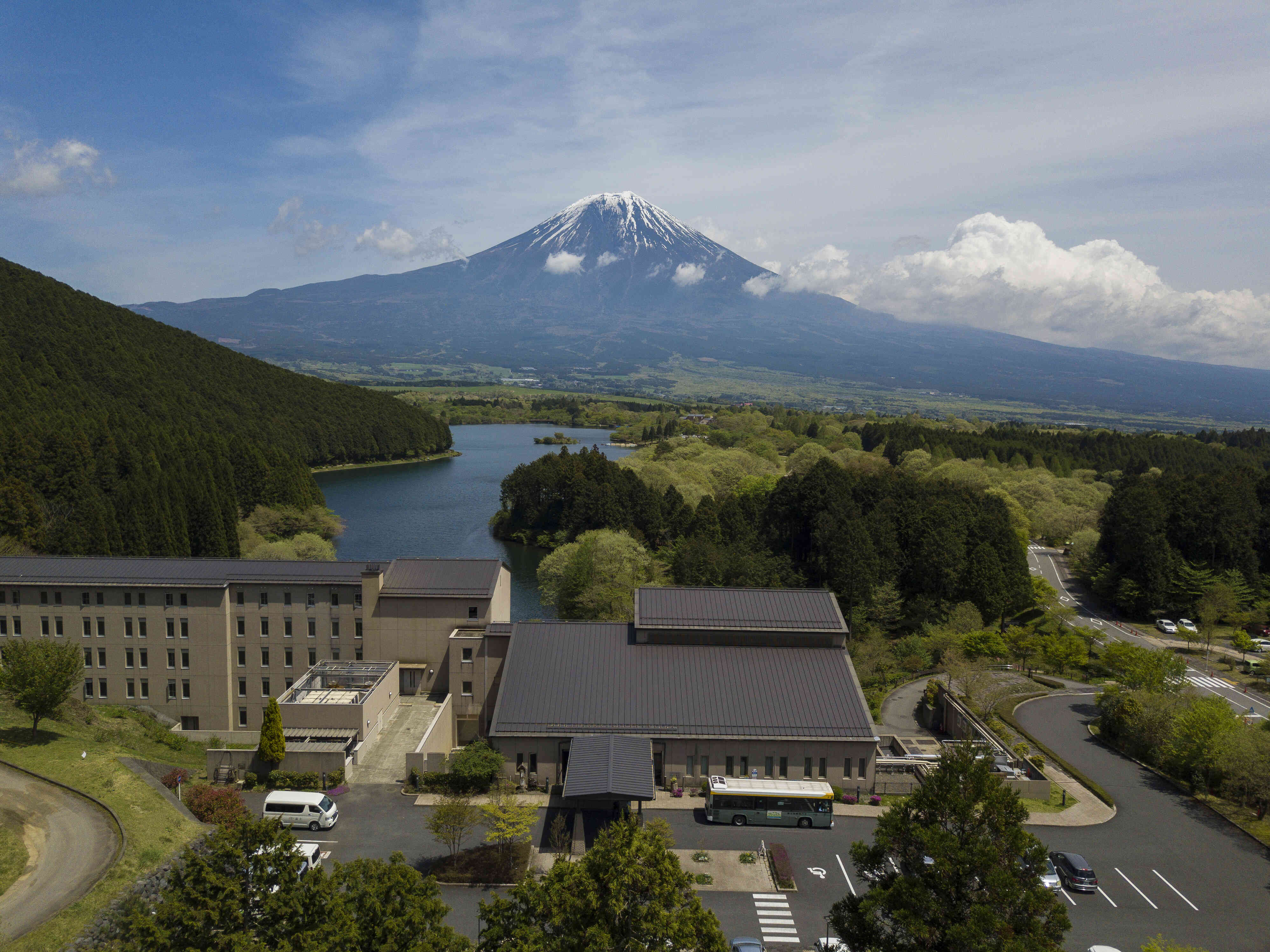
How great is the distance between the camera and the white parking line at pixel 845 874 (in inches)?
703

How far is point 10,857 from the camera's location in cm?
1543

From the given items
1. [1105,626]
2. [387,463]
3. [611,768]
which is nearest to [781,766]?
[611,768]

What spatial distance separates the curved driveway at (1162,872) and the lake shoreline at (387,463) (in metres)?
89.2

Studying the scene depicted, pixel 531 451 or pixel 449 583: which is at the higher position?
pixel 449 583

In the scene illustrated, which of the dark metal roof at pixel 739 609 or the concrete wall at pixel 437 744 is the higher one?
the dark metal roof at pixel 739 609

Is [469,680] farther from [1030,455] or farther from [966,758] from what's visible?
[1030,455]

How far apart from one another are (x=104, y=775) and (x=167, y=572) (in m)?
9.69

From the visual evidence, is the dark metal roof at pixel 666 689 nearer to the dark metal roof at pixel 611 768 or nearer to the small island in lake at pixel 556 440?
the dark metal roof at pixel 611 768

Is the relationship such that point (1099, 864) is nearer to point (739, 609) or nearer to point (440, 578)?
point (739, 609)

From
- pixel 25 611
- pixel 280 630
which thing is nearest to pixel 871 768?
pixel 280 630

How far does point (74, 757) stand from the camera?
20.2 m

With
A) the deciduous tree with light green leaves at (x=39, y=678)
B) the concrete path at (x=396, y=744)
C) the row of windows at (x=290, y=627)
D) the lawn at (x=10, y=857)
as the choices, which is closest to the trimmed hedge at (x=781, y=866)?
the concrete path at (x=396, y=744)

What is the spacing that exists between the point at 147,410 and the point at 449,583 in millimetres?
63425

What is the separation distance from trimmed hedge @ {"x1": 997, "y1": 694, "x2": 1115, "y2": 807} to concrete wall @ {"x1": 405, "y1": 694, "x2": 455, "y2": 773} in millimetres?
17887
